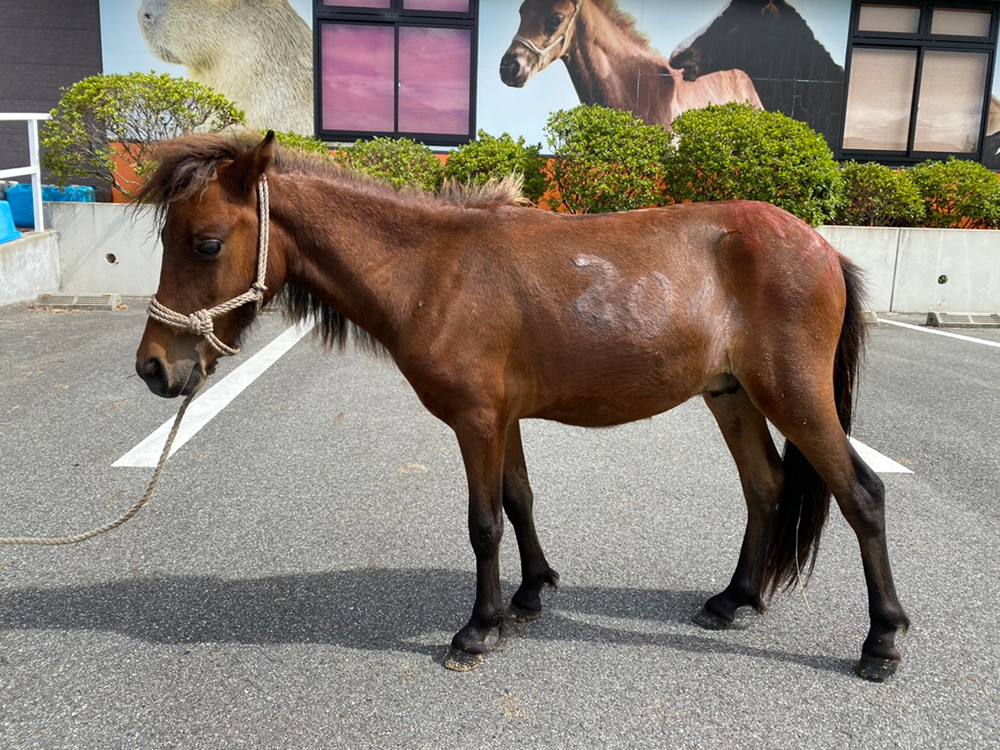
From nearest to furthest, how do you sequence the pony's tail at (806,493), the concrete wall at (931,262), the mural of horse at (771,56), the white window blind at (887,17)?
the pony's tail at (806,493) → the concrete wall at (931,262) → the mural of horse at (771,56) → the white window blind at (887,17)

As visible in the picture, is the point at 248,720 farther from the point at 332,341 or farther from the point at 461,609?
the point at 332,341

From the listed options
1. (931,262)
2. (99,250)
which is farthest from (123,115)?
(931,262)

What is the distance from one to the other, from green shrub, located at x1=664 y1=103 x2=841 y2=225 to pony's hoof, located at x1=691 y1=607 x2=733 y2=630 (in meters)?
7.62

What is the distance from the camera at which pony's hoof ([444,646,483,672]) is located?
2.85 metres

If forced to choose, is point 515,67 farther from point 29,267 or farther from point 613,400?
point 613,400

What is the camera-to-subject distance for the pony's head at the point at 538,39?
12.6 m

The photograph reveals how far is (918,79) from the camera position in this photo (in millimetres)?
13453

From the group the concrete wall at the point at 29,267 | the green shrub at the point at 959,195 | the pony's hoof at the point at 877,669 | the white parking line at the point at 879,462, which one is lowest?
the pony's hoof at the point at 877,669

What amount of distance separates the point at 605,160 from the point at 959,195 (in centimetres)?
506

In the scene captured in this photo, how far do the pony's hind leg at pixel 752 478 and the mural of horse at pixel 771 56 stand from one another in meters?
11.0

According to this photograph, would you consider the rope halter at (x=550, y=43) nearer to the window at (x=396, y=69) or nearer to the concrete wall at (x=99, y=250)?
the window at (x=396, y=69)

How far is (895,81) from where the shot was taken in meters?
13.5

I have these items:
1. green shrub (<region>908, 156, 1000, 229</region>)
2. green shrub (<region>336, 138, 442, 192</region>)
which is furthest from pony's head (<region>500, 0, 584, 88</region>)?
green shrub (<region>908, 156, 1000, 229</region>)

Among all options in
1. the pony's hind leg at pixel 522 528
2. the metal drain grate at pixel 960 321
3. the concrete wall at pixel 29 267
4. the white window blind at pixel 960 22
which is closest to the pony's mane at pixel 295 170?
the pony's hind leg at pixel 522 528
